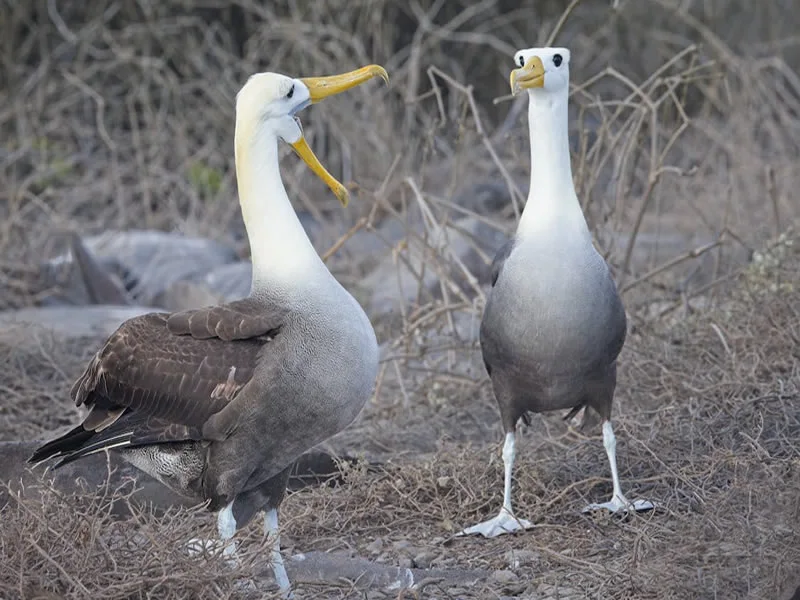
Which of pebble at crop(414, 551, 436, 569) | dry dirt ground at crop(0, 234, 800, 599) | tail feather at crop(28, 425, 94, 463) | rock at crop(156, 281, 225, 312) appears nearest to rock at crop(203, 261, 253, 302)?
rock at crop(156, 281, 225, 312)

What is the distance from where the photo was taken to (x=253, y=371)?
352 cm

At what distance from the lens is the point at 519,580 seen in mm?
3711

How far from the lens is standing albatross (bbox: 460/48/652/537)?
4016 mm

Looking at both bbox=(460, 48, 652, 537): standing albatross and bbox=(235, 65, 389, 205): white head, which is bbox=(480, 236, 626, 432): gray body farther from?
bbox=(235, 65, 389, 205): white head

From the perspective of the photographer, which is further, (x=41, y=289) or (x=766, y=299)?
(x=41, y=289)

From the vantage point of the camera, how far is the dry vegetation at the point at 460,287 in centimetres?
327

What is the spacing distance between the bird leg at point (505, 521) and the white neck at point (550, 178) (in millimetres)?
679

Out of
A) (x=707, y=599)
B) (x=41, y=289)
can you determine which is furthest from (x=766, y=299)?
(x=41, y=289)

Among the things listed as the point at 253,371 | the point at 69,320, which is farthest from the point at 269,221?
the point at 69,320

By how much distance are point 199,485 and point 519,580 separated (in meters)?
0.92

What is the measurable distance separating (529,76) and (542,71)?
0.19 feet

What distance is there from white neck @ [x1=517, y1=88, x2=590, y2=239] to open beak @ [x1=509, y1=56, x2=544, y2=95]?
0.06 meters

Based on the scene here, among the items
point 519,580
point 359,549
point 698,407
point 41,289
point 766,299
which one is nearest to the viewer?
point 519,580

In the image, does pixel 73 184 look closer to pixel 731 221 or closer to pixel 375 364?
pixel 731 221
